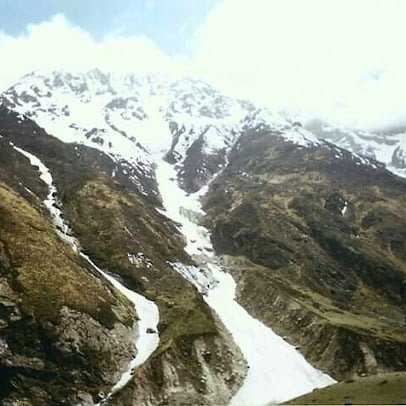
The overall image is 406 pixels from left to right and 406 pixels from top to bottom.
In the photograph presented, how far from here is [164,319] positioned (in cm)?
14238

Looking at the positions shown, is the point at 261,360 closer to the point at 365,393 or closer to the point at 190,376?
the point at 190,376

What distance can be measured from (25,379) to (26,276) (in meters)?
28.9

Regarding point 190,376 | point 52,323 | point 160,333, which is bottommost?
point 52,323

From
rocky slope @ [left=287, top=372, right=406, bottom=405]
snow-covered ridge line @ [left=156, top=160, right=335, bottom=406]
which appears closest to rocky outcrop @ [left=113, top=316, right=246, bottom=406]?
snow-covered ridge line @ [left=156, top=160, right=335, bottom=406]

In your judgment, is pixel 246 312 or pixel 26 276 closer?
pixel 26 276

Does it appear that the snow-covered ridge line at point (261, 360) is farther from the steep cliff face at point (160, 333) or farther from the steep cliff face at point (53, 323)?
the steep cliff face at point (53, 323)

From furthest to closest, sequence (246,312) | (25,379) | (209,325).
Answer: (246,312)
(209,325)
(25,379)

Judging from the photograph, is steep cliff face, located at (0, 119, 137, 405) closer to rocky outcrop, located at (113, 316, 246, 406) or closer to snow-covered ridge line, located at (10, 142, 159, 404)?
snow-covered ridge line, located at (10, 142, 159, 404)

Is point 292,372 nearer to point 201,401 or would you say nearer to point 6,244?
point 201,401

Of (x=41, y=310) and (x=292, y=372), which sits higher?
(x=292, y=372)

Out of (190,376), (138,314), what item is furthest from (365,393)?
(138,314)

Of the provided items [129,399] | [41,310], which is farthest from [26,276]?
[129,399]

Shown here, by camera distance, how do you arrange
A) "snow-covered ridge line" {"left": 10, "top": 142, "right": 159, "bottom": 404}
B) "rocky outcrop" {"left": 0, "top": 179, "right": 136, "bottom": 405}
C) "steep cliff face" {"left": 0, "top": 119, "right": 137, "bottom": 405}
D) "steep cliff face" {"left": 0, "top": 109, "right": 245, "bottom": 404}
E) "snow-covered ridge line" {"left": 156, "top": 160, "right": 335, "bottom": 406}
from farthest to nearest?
"snow-covered ridge line" {"left": 156, "top": 160, "right": 335, "bottom": 406}, "snow-covered ridge line" {"left": 10, "top": 142, "right": 159, "bottom": 404}, "steep cliff face" {"left": 0, "top": 109, "right": 245, "bottom": 404}, "rocky outcrop" {"left": 0, "top": 179, "right": 136, "bottom": 405}, "steep cliff face" {"left": 0, "top": 119, "right": 137, "bottom": 405}

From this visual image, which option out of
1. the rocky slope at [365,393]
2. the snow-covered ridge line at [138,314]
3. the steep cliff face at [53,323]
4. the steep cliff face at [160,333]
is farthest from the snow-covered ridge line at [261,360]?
the rocky slope at [365,393]
